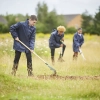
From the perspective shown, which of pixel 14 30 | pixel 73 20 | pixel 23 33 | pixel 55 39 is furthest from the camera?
pixel 73 20

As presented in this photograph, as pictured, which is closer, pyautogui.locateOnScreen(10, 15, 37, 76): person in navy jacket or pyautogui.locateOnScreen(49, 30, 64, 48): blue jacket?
pyautogui.locateOnScreen(10, 15, 37, 76): person in navy jacket

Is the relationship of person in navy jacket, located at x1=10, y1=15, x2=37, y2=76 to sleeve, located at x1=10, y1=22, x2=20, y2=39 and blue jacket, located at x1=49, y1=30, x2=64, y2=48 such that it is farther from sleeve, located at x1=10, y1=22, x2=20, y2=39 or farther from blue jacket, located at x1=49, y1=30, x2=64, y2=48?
blue jacket, located at x1=49, y1=30, x2=64, y2=48

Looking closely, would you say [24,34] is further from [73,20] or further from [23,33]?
[73,20]

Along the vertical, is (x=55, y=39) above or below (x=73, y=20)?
above

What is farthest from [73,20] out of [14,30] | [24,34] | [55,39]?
[14,30]

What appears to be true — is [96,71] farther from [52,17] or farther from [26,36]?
[52,17]

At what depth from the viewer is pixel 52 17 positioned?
2028 inches

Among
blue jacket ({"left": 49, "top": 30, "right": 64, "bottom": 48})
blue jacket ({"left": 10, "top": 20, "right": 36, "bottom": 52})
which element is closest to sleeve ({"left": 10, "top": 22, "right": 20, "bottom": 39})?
blue jacket ({"left": 10, "top": 20, "right": 36, "bottom": 52})

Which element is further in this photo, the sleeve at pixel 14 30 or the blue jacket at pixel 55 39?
the blue jacket at pixel 55 39

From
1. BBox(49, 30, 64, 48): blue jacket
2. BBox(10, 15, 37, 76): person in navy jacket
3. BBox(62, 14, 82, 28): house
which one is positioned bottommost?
BBox(62, 14, 82, 28): house

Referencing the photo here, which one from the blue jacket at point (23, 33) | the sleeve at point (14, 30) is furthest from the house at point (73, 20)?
the sleeve at point (14, 30)

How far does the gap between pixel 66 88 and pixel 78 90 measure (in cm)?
69

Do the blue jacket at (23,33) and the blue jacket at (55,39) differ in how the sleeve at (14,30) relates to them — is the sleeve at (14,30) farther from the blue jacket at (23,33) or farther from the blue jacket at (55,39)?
the blue jacket at (55,39)

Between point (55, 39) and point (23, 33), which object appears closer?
point (23, 33)
